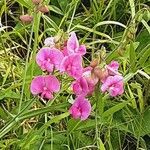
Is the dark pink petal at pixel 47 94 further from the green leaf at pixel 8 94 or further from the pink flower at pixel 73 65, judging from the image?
the green leaf at pixel 8 94

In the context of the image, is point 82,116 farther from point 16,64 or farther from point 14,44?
point 14,44

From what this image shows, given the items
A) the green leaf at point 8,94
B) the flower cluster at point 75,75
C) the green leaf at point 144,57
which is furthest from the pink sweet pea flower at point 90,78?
the green leaf at point 8,94

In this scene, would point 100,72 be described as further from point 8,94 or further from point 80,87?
point 8,94

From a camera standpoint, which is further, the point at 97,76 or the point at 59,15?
the point at 59,15

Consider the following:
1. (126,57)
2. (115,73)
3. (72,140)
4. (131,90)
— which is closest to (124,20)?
(131,90)

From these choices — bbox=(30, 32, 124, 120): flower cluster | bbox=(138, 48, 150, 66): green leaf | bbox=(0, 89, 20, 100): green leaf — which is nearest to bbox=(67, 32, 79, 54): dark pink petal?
bbox=(30, 32, 124, 120): flower cluster

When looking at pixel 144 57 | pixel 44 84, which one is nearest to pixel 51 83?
pixel 44 84
